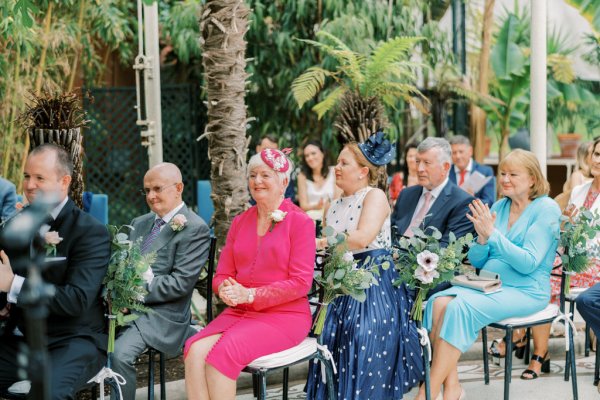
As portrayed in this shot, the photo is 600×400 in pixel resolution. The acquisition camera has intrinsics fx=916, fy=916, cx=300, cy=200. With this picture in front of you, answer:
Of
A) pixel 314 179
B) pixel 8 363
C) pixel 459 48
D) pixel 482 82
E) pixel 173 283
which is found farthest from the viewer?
pixel 459 48

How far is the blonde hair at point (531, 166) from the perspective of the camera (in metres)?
5.83

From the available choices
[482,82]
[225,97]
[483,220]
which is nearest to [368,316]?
[483,220]

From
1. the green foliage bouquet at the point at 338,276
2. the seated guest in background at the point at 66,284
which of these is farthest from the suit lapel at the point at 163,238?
the green foliage bouquet at the point at 338,276

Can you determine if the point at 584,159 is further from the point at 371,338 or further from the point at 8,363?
the point at 8,363

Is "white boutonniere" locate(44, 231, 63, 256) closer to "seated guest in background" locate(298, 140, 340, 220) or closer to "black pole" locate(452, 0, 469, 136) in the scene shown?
"seated guest in background" locate(298, 140, 340, 220)

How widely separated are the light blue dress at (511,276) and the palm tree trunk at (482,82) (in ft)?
25.0

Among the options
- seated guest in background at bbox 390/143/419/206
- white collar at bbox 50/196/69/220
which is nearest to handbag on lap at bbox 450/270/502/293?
white collar at bbox 50/196/69/220

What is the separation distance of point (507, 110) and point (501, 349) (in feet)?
22.0

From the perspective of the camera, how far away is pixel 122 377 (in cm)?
479

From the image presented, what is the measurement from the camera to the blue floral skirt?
528 centimetres

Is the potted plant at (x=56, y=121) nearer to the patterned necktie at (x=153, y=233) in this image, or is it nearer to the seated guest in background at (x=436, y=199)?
the patterned necktie at (x=153, y=233)

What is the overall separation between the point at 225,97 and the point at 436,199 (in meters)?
1.76

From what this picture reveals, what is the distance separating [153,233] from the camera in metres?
5.45

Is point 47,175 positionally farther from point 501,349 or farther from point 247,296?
point 501,349
